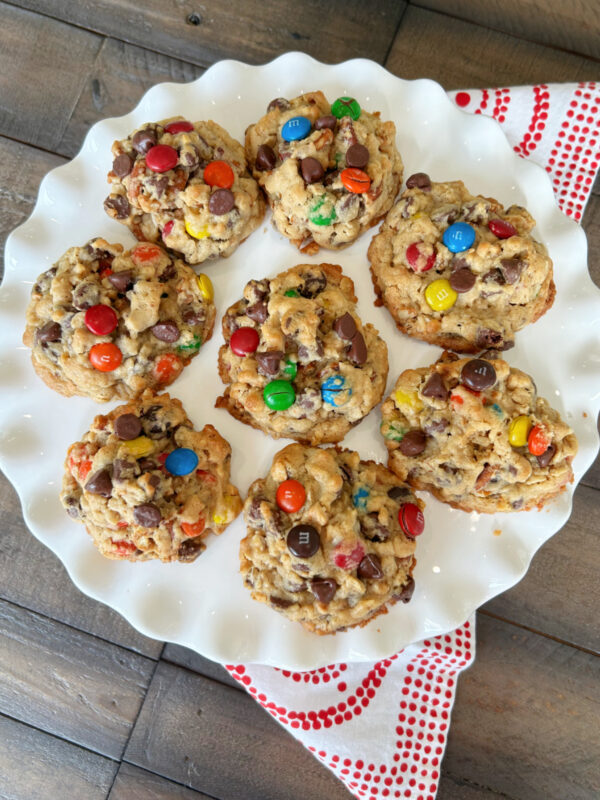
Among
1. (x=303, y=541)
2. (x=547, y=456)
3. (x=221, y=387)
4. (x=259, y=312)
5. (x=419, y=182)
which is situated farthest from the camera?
(x=221, y=387)

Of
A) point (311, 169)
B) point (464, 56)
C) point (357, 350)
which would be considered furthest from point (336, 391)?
point (464, 56)

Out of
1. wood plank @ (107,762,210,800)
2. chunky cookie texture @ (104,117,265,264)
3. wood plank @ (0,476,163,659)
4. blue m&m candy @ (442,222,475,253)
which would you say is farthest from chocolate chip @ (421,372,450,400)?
wood plank @ (107,762,210,800)

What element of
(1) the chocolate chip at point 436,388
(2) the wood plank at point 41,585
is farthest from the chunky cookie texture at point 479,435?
(2) the wood plank at point 41,585

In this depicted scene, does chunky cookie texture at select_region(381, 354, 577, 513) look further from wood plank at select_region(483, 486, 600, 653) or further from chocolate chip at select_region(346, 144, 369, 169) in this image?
chocolate chip at select_region(346, 144, 369, 169)

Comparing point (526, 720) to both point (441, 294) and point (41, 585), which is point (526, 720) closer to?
point (441, 294)

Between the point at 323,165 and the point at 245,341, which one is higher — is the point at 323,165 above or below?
above
